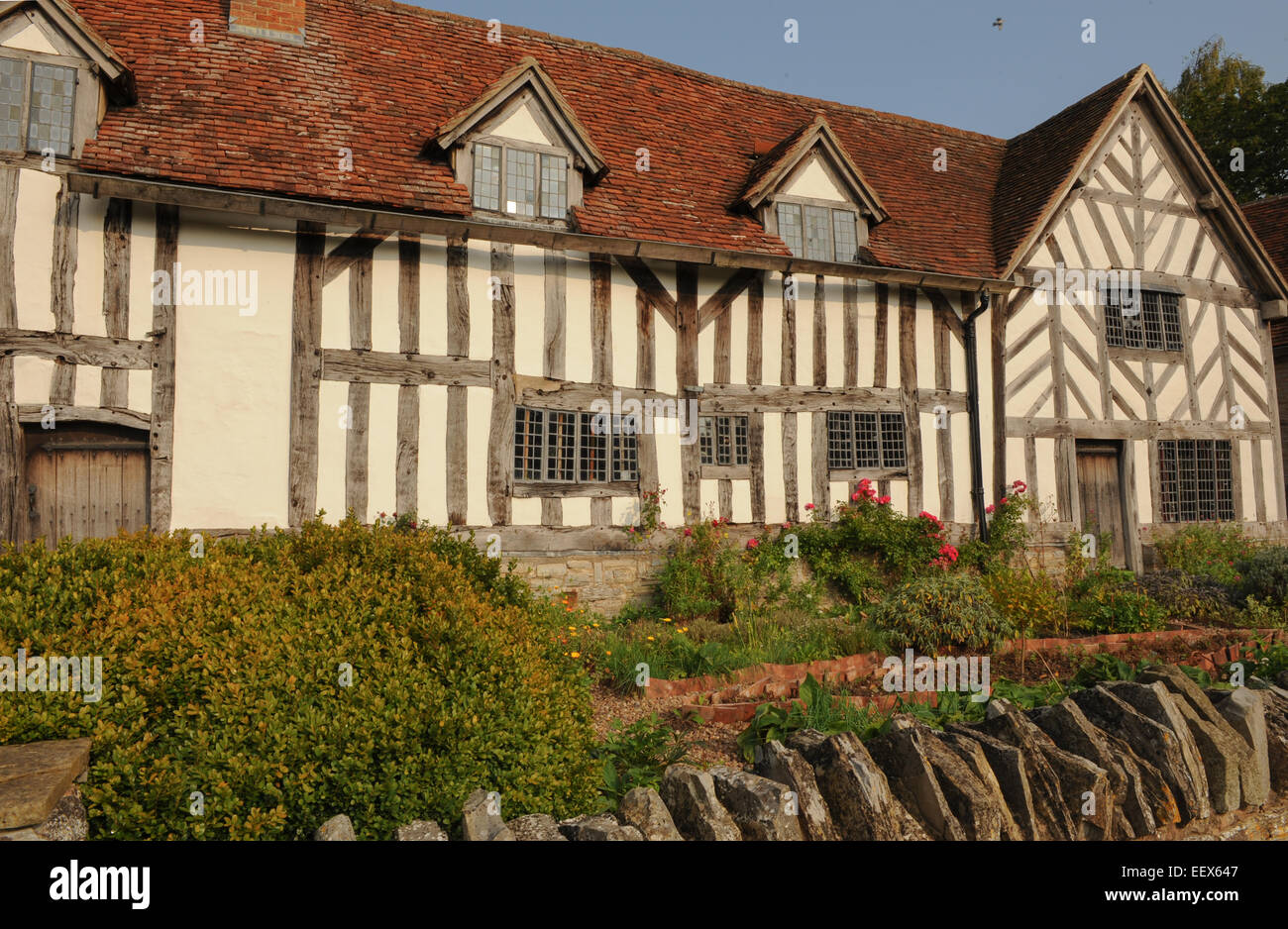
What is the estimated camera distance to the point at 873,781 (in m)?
3.63

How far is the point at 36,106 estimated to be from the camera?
845 cm

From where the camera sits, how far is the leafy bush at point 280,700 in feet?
10.6

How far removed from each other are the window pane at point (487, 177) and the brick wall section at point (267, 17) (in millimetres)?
3422

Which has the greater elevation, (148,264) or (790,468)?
(148,264)

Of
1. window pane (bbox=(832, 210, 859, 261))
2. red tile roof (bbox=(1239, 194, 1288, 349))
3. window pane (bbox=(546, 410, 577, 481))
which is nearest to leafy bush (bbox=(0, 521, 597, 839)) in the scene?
window pane (bbox=(546, 410, 577, 481))

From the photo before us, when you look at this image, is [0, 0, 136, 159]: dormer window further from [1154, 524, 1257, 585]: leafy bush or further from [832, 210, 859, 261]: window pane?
[1154, 524, 1257, 585]: leafy bush

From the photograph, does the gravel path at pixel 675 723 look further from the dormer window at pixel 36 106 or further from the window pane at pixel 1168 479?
the window pane at pixel 1168 479

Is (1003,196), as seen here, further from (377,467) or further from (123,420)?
(123,420)

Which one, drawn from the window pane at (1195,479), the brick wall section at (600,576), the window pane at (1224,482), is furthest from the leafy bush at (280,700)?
the window pane at (1224,482)

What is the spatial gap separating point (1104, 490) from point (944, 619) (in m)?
7.59

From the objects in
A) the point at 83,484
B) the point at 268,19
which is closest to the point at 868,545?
the point at 83,484
